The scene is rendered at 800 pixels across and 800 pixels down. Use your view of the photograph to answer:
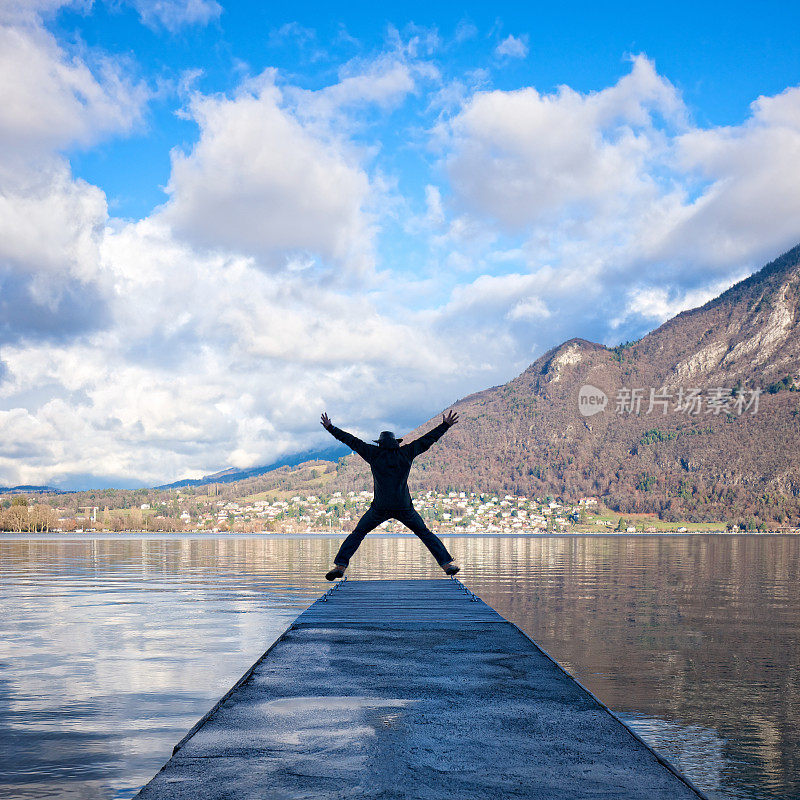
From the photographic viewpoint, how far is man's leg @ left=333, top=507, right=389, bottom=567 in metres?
15.2

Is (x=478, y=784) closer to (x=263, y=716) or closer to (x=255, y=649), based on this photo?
(x=263, y=716)

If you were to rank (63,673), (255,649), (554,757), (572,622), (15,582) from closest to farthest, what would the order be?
(554,757), (63,673), (255,649), (572,622), (15,582)

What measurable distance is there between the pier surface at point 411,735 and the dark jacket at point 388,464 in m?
6.37

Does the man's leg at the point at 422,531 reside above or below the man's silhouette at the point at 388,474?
below

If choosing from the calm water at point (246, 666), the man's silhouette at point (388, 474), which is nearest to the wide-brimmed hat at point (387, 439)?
the man's silhouette at point (388, 474)

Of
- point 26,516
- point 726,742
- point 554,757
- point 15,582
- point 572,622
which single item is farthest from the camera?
point 26,516

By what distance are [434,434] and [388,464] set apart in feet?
3.79

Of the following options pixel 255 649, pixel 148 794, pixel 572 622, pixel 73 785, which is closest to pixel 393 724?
pixel 148 794

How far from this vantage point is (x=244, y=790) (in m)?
4.15

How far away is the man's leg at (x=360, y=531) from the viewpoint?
15.2 m

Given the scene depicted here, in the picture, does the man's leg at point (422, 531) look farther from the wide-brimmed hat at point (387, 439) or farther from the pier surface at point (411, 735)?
the pier surface at point (411, 735)

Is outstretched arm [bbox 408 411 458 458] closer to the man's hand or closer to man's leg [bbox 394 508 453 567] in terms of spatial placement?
the man's hand

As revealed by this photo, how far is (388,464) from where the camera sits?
15.0 meters

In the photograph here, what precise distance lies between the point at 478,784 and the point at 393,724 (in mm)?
1309
